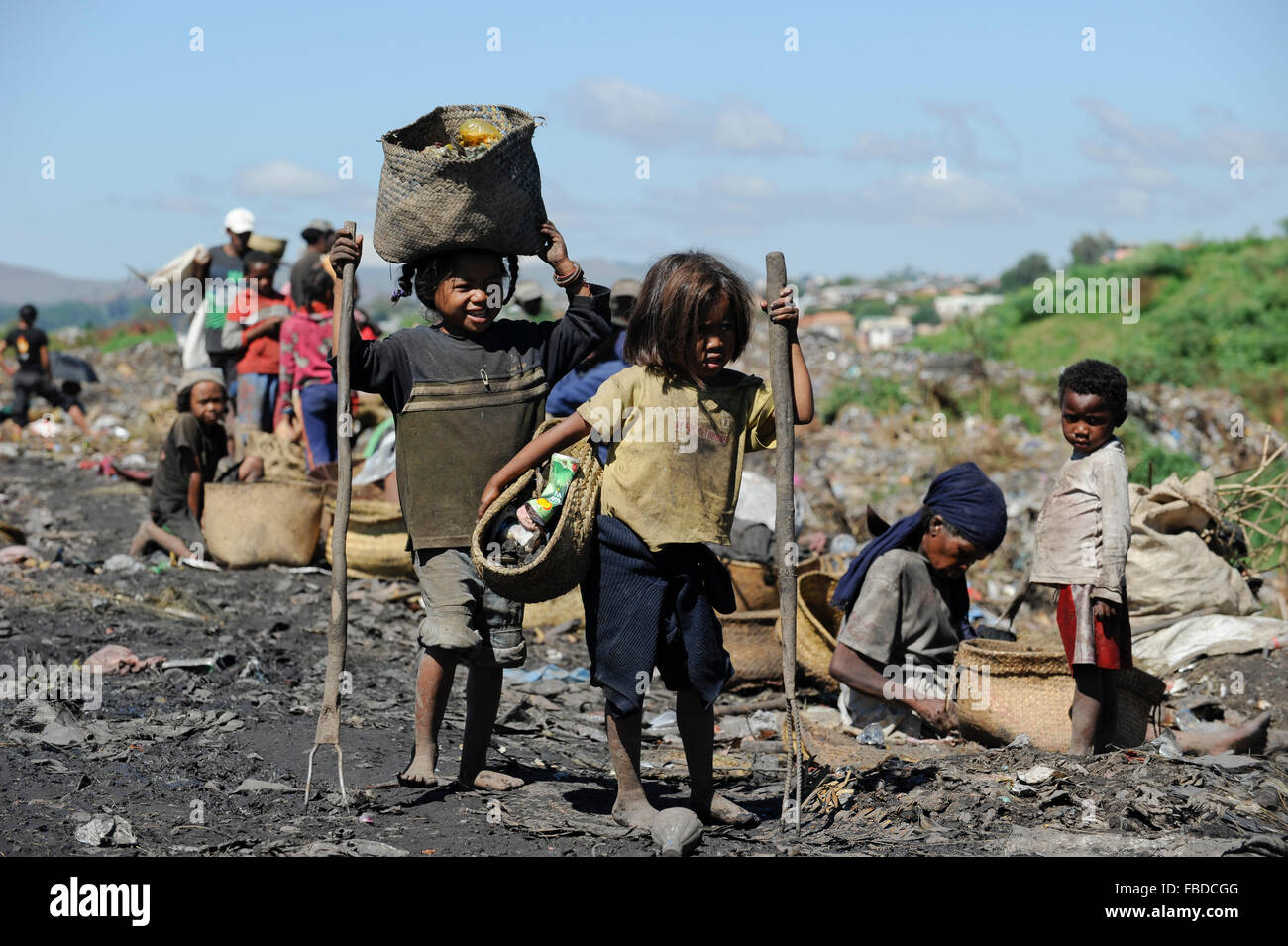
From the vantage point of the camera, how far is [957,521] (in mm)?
4719

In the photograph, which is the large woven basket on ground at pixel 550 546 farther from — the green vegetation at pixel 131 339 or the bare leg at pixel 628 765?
the green vegetation at pixel 131 339

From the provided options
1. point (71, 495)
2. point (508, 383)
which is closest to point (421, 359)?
point (508, 383)

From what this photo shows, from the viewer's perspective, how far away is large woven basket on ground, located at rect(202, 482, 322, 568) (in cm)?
725

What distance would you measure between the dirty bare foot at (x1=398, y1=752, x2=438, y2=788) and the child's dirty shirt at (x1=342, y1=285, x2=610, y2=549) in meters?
0.66

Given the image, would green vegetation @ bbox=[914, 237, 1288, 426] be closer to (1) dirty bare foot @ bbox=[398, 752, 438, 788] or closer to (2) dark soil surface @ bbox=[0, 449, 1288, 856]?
(2) dark soil surface @ bbox=[0, 449, 1288, 856]

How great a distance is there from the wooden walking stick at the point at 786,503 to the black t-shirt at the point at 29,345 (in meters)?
13.1

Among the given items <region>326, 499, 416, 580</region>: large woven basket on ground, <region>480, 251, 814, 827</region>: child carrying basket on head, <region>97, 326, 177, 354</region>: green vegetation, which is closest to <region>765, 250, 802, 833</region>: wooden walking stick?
<region>480, 251, 814, 827</region>: child carrying basket on head

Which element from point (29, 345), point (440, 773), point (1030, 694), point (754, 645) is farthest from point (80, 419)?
point (1030, 694)

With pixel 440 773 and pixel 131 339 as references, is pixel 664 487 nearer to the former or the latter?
pixel 440 773

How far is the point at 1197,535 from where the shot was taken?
6336 millimetres

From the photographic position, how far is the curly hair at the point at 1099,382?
427 cm

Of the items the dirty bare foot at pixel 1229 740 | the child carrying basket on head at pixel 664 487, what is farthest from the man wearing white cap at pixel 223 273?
the dirty bare foot at pixel 1229 740
